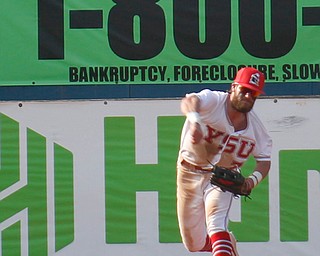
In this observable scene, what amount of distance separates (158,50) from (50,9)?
0.96m

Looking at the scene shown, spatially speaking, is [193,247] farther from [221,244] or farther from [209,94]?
[209,94]

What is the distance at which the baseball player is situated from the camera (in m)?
6.99

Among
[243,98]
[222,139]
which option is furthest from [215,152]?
[243,98]

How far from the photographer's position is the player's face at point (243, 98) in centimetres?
704

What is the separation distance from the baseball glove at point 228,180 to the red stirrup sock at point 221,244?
32 centimetres

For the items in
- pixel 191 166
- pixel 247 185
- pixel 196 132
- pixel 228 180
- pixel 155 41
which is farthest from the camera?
pixel 155 41

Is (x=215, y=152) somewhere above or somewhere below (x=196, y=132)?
below

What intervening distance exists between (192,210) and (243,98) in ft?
3.24

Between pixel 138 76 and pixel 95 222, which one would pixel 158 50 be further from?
pixel 95 222

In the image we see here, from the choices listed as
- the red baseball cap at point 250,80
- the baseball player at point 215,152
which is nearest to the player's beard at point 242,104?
the baseball player at point 215,152

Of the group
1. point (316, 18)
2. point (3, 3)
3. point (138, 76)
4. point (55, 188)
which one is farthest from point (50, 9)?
point (316, 18)

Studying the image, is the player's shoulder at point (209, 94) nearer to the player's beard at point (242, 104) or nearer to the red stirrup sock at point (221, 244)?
the player's beard at point (242, 104)

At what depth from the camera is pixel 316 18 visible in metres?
8.17

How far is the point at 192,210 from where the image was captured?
745cm
